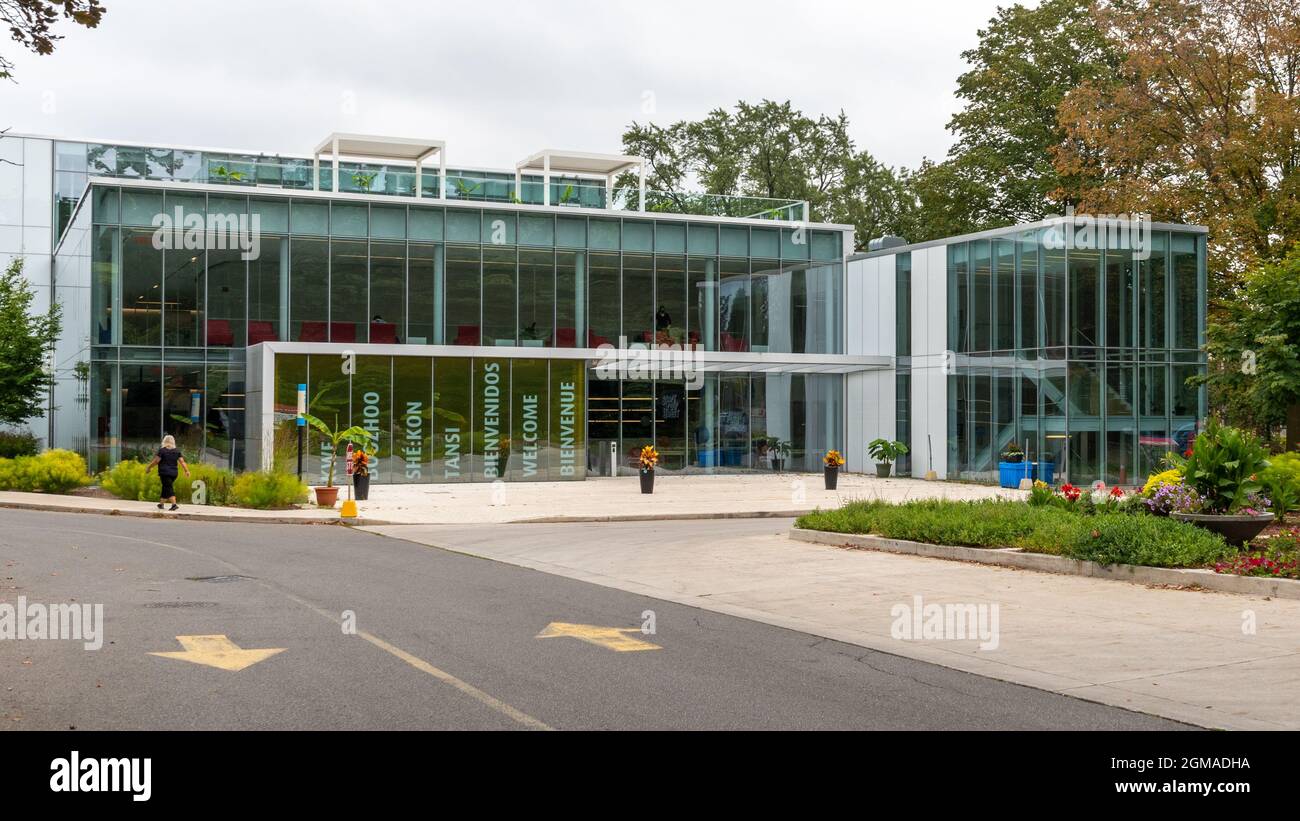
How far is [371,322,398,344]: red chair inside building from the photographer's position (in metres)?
42.2

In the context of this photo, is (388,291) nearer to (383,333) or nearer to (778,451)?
(383,333)

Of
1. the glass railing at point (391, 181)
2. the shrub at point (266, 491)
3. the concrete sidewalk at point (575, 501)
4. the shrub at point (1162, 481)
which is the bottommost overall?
the concrete sidewalk at point (575, 501)

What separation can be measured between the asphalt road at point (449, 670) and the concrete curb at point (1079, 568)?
5143 millimetres

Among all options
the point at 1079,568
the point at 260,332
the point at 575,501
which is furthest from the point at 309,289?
the point at 1079,568

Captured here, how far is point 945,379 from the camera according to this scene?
40.4 m

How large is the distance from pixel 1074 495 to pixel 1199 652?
31.6ft

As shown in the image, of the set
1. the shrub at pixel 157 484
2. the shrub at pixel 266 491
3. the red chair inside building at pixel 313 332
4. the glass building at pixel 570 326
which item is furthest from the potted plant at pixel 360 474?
the red chair inside building at pixel 313 332

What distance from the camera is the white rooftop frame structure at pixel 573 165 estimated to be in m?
44.8

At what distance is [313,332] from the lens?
41500 mm

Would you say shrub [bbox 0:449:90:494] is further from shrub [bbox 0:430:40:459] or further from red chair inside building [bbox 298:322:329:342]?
red chair inside building [bbox 298:322:329:342]

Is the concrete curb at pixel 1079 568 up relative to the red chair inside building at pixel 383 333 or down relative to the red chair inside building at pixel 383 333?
down

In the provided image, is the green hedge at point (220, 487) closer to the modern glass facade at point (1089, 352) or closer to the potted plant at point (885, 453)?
the potted plant at point (885, 453)
